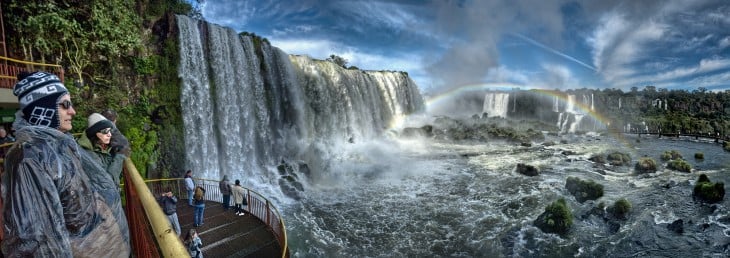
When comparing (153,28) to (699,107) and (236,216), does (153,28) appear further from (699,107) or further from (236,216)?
(699,107)

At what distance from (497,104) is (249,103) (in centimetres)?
6344

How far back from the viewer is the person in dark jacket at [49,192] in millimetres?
1640

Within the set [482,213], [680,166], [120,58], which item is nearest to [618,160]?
[680,166]

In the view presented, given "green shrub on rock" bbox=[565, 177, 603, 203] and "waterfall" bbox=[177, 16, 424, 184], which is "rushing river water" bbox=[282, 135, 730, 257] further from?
"waterfall" bbox=[177, 16, 424, 184]

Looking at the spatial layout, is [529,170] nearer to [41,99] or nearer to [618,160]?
[618,160]

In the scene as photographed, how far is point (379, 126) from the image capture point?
1544 inches

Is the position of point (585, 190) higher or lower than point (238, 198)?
lower

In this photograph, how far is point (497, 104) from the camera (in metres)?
73.1

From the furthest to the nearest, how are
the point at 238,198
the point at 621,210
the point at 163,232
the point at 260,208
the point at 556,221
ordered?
1. the point at 621,210
2. the point at 556,221
3. the point at 260,208
4. the point at 238,198
5. the point at 163,232

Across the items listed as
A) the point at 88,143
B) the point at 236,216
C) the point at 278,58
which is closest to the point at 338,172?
the point at 278,58

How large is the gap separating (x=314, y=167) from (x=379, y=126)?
1709cm

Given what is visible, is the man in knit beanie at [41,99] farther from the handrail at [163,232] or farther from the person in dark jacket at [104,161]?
the handrail at [163,232]

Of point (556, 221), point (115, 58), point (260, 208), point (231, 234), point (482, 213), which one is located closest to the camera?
point (231, 234)

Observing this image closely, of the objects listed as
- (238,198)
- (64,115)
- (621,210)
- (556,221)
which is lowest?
(556,221)
